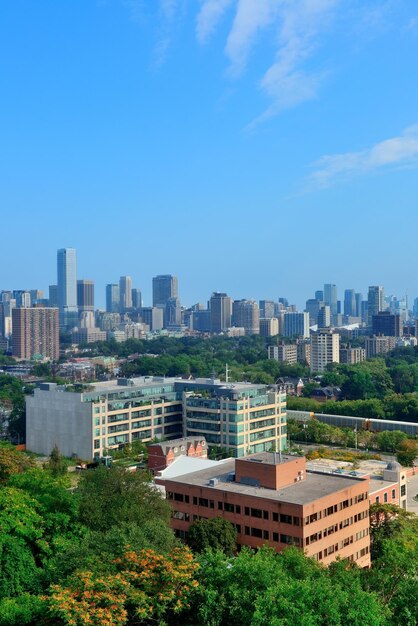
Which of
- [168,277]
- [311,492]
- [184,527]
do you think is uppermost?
[168,277]

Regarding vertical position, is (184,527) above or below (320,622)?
below

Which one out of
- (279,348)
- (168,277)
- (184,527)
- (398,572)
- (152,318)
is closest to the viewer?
(398,572)

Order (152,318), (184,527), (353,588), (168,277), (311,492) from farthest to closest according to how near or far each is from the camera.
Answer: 1. (168,277)
2. (152,318)
3. (184,527)
4. (311,492)
5. (353,588)

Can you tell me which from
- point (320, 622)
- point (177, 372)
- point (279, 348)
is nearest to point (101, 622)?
point (320, 622)

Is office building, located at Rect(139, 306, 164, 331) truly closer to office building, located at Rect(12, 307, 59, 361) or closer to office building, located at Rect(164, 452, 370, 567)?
office building, located at Rect(12, 307, 59, 361)

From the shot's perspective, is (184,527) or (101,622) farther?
(184,527)

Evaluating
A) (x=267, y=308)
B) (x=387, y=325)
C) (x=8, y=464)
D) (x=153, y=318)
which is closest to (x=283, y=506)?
(x=8, y=464)

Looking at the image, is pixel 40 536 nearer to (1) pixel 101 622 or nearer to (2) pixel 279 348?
(1) pixel 101 622
